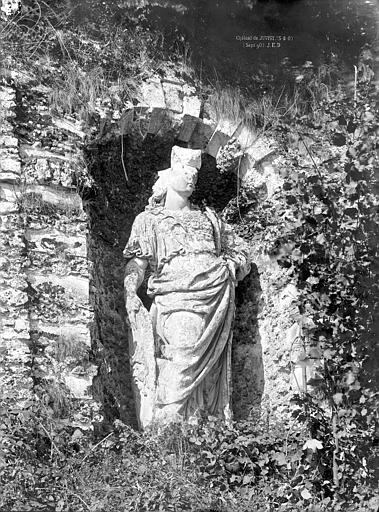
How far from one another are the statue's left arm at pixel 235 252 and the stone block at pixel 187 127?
2.59ft

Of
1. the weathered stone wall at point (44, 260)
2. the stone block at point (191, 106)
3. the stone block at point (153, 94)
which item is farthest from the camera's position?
the stone block at point (191, 106)

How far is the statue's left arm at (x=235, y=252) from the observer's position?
11023 mm

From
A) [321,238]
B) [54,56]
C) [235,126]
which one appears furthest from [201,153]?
[321,238]

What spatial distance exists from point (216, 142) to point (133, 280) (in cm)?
149

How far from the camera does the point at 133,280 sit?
1075 centimetres

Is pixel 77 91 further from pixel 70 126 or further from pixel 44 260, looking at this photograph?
pixel 44 260

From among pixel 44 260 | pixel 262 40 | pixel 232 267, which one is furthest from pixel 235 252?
pixel 262 40

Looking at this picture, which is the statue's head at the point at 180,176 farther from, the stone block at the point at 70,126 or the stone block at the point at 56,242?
the stone block at the point at 56,242

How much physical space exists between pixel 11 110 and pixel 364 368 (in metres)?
3.29

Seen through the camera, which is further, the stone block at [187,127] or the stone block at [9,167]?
the stone block at [187,127]

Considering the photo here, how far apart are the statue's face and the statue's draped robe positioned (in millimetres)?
171

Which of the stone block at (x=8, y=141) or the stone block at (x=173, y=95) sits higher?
the stone block at (x=173, y=95)

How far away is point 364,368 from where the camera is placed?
30.0 feet

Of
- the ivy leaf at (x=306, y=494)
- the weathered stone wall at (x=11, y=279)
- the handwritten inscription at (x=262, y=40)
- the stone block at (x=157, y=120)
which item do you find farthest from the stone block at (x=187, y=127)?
the ivy leaf at (x=306, y=494)
